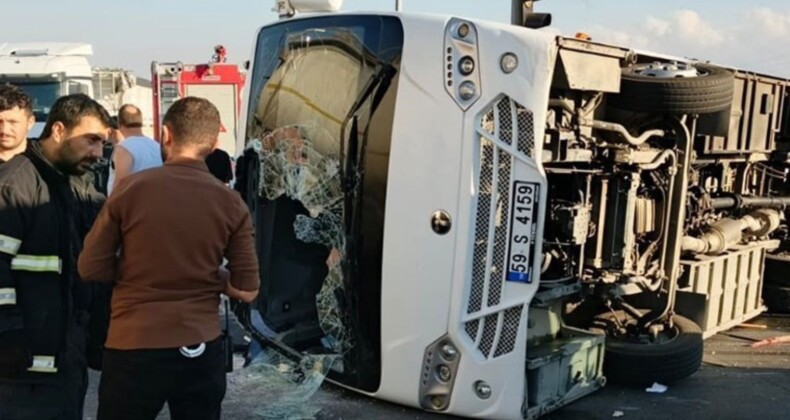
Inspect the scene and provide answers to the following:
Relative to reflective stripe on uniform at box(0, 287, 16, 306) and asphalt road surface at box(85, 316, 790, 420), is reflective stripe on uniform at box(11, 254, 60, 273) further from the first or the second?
asphalt road surface at box(85, 316, 790, 420)

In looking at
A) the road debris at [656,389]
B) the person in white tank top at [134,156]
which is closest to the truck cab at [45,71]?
the person in white tank top at [134,156]

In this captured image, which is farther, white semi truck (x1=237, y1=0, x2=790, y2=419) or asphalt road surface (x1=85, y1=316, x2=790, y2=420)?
asphalt road surface (x1=85, y1=316, x2=790, y2=420)

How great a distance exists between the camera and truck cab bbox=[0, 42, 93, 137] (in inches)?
441

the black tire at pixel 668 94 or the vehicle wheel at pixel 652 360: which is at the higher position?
the black tire at pixel 668 94

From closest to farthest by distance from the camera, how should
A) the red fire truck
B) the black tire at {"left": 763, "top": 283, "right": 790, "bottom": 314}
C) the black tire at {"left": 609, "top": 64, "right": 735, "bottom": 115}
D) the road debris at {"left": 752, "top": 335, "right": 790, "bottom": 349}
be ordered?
the black tire at {"left": 609, "top": 64, "right": 735, "bottom": 115} < the road debris at {"left": 752, "top": 335, "right": 790, "bottom": 349} < the black tire at {"left": 763, "top": 283, "right": 790, "bottom": 314} < the red fire truck

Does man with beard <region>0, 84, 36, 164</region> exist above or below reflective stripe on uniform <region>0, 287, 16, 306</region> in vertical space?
above

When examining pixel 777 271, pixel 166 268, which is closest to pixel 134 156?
pixel 166 268

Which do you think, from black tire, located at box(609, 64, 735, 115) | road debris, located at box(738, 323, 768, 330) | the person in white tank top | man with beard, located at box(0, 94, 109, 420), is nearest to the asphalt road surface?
road debris, located at box(738, 323, 768, 330)

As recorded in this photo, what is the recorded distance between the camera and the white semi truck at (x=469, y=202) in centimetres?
345

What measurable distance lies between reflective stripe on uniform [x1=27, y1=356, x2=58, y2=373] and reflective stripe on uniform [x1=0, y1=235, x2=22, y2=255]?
0.36 metres

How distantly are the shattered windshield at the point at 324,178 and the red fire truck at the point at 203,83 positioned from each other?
873 cm

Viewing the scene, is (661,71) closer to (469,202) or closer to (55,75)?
(469,202)

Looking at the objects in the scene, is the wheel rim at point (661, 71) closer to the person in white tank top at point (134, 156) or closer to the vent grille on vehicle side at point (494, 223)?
the vent grille on vehicle side at point (494, 223)

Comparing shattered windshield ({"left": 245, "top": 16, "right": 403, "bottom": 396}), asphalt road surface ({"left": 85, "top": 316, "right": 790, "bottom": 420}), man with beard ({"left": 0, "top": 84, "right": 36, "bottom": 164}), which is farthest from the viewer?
asphalt road surface ({"left": 85, "top": 316, "right": 790, "bottom": 420})
